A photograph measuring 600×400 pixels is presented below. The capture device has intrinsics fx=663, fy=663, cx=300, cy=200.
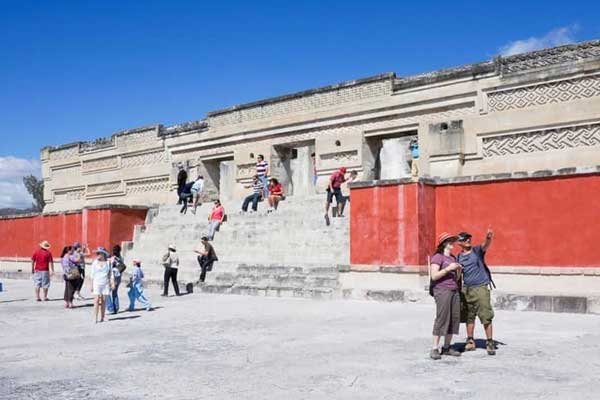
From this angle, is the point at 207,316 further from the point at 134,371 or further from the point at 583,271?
the point at 583,271

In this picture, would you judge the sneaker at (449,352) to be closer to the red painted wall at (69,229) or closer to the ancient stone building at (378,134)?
the ancient stone building at (378,134)

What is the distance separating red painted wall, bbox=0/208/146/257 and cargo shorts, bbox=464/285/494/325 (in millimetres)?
11864

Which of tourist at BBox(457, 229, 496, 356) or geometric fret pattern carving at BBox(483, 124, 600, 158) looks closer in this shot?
tourist at BBox(457, 229, 496, 356)

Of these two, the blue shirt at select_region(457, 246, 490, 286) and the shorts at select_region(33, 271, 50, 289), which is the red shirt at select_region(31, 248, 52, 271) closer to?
the shorts at select_region(33, 271, 50, 289)

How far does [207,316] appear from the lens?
9266 mm

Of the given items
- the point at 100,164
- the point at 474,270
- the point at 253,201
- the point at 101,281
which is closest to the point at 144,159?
the point at 100,164

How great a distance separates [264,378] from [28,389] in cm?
179

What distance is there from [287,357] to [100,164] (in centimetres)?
1867

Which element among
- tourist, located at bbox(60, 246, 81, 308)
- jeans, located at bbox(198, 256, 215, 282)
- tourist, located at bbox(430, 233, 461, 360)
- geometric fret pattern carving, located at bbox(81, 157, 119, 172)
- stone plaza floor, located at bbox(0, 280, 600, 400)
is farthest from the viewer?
geometric fret pattern carving, located at bbox(81, 157, 119, 172)

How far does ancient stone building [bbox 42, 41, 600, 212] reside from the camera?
12.9m

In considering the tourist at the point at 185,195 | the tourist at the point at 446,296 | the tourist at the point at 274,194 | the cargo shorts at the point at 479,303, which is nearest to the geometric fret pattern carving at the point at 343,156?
the tourist at the point at 274,194

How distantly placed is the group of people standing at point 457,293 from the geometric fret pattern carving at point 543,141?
732 centimetres

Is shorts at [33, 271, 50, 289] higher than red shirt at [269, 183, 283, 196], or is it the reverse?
red shirt at [269, 183, 283, 196]

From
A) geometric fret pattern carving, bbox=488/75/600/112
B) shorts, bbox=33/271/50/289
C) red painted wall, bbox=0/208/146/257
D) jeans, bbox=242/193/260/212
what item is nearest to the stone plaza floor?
shorts, bbox=33/271/50/289
